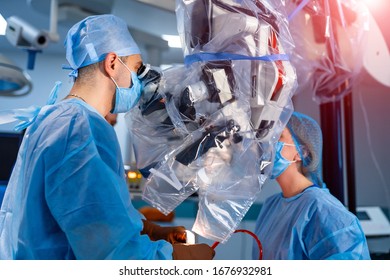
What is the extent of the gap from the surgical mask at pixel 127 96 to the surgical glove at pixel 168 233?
40 cm

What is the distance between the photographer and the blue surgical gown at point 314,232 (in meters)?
1.33

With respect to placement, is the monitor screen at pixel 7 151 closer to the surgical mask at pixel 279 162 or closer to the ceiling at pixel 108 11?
the ceiling at pixel 108 11

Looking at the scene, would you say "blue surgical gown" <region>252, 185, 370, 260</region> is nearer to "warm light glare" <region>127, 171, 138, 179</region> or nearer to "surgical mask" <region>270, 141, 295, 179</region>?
"surgical mask" <region>270, 141, 295, 179</region>

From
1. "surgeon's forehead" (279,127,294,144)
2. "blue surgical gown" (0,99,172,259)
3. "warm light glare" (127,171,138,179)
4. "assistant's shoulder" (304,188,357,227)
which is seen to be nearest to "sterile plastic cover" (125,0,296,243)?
"blue surgical gown" (0,99,172,259)

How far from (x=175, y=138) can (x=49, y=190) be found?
360 mm

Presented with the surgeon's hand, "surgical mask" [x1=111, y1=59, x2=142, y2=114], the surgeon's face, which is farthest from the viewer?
the surgeon's face

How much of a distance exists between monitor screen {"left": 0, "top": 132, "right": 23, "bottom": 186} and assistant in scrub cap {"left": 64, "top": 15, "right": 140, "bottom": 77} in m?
0.64

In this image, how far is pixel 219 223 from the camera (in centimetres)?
108

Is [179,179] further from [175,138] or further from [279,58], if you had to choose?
[279,58]

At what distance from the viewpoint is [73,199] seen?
0.93 metres

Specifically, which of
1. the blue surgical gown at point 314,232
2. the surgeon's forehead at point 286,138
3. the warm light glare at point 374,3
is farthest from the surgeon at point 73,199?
the warm light glare at point 374,3

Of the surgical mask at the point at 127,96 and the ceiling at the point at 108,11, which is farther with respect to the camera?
the ceiling at the point at 108,11

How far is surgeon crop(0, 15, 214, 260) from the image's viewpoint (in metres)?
0.92

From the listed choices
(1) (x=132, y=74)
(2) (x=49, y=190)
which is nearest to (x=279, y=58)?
(1) (x=132, y=74)
